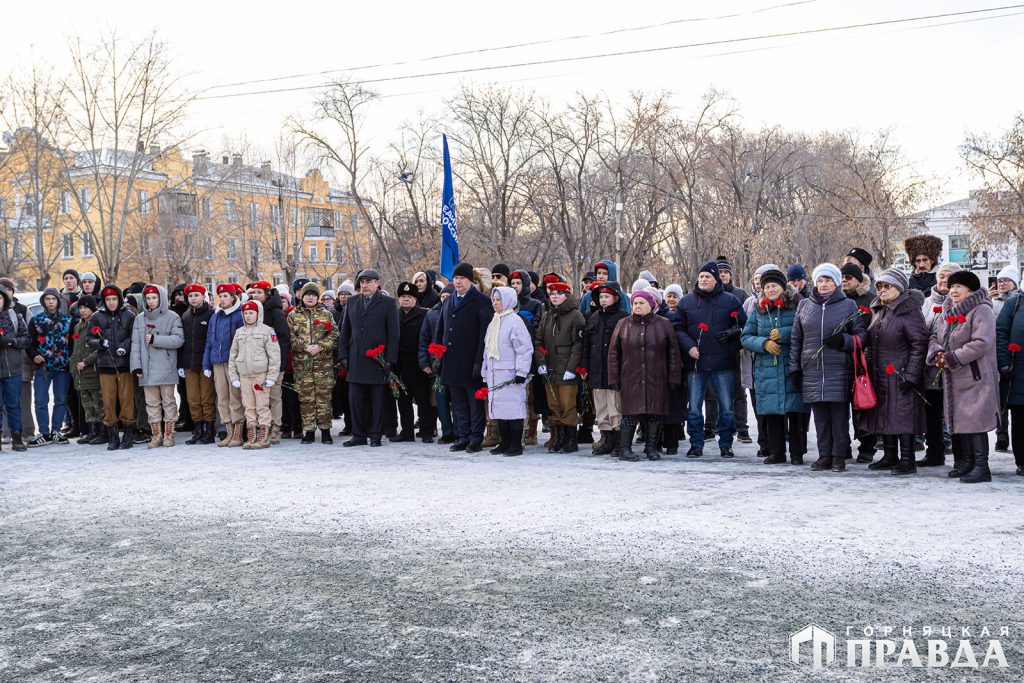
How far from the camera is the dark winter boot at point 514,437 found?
11.5m

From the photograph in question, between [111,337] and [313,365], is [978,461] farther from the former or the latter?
[111,337]

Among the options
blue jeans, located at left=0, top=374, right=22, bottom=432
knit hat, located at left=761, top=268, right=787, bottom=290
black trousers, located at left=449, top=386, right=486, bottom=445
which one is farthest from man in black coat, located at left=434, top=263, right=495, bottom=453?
blue jeans, located at left=0, top=374, right=22, bottom=432

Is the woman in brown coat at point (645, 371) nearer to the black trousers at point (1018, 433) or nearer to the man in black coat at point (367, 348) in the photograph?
the man in black coat at point (367, 348)

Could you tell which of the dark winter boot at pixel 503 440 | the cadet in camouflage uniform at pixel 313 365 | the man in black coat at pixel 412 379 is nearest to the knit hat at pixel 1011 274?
the dark winter boot at pixel 503 440

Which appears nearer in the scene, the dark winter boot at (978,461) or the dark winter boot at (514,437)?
the dark winter boot at (978,461)

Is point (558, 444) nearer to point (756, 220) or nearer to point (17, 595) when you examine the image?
point (17, 595)

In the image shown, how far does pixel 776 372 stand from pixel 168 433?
303 inches

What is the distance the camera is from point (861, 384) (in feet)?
31.4

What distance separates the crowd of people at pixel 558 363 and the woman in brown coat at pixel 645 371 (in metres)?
0.02

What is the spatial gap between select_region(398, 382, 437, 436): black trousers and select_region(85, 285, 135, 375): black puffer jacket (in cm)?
361

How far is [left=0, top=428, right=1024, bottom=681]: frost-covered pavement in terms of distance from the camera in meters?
4.78

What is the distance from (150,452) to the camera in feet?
40.7

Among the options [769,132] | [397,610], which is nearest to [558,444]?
[397,610]

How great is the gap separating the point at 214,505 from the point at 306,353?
4340 millimetres
